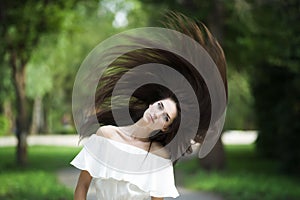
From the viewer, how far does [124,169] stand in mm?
3016

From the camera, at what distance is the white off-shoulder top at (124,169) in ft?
9.82

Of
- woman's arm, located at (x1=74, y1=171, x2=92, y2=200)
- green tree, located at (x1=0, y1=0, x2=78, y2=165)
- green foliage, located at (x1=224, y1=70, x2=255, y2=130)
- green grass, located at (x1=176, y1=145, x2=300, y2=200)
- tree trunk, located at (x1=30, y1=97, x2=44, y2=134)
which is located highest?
woman's arm, located at (x1=74, y1=171, x2=92, y2=200)

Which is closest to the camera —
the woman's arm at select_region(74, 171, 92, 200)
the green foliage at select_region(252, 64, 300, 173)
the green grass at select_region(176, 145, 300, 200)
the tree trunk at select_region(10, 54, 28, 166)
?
the woman's arm at select_region(74, 171, 92, 200)

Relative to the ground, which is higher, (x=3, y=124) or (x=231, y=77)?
(x=231, y=77)

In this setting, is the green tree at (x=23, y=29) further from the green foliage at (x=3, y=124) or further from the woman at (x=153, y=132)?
the green foliage at (x=3, y=124)

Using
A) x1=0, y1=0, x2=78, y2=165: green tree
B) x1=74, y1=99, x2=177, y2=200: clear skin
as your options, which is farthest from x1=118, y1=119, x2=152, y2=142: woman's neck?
x1=0, y1=0, x2=78, y2=165: green tree

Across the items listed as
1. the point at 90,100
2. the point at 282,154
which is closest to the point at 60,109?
the point at 282,154

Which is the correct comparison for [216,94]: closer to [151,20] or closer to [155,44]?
[155,44]

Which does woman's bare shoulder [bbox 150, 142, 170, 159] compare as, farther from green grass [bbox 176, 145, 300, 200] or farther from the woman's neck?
green grass [bbox 176, 145, 300, 200]

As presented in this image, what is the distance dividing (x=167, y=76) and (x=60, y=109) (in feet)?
140

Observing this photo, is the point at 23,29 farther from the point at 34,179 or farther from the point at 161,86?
the point at 161,86

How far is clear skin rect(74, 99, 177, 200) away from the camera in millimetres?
2992

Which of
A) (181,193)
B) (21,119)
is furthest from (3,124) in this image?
(181,193)

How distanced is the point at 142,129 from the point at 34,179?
12130mm
